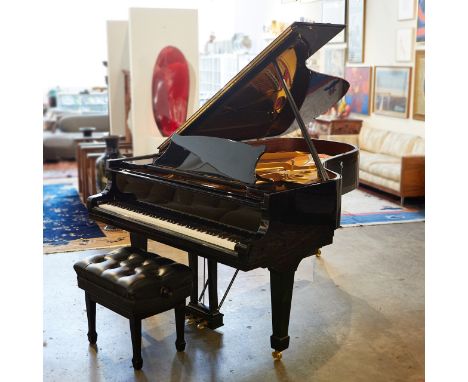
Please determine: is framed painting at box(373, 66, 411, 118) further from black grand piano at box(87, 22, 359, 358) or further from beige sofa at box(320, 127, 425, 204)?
black grand piano at box(87, 22, 359, 358)

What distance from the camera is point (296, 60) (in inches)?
141

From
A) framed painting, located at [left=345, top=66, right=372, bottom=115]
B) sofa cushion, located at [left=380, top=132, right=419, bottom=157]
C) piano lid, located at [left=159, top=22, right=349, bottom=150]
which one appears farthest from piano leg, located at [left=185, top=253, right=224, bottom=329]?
framed painting, located at [left=345, top=66, right=372, bottom=115]

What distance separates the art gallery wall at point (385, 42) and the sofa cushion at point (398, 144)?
0.62 ft

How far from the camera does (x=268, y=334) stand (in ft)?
11.9

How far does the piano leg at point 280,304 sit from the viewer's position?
3.09 metres

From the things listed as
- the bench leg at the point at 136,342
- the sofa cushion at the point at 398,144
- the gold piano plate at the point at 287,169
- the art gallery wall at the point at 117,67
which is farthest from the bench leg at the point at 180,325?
the sofa cushion at the point at 398,144

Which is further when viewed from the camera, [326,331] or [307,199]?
[326,331]

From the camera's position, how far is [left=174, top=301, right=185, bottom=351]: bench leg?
10.6ft

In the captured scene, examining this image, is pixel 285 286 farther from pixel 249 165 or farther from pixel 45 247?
pixel 45 247

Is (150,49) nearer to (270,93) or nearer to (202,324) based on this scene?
(270,93)

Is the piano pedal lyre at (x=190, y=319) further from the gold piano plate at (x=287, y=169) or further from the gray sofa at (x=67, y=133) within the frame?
the gray sofa at (x=67, y=133)
